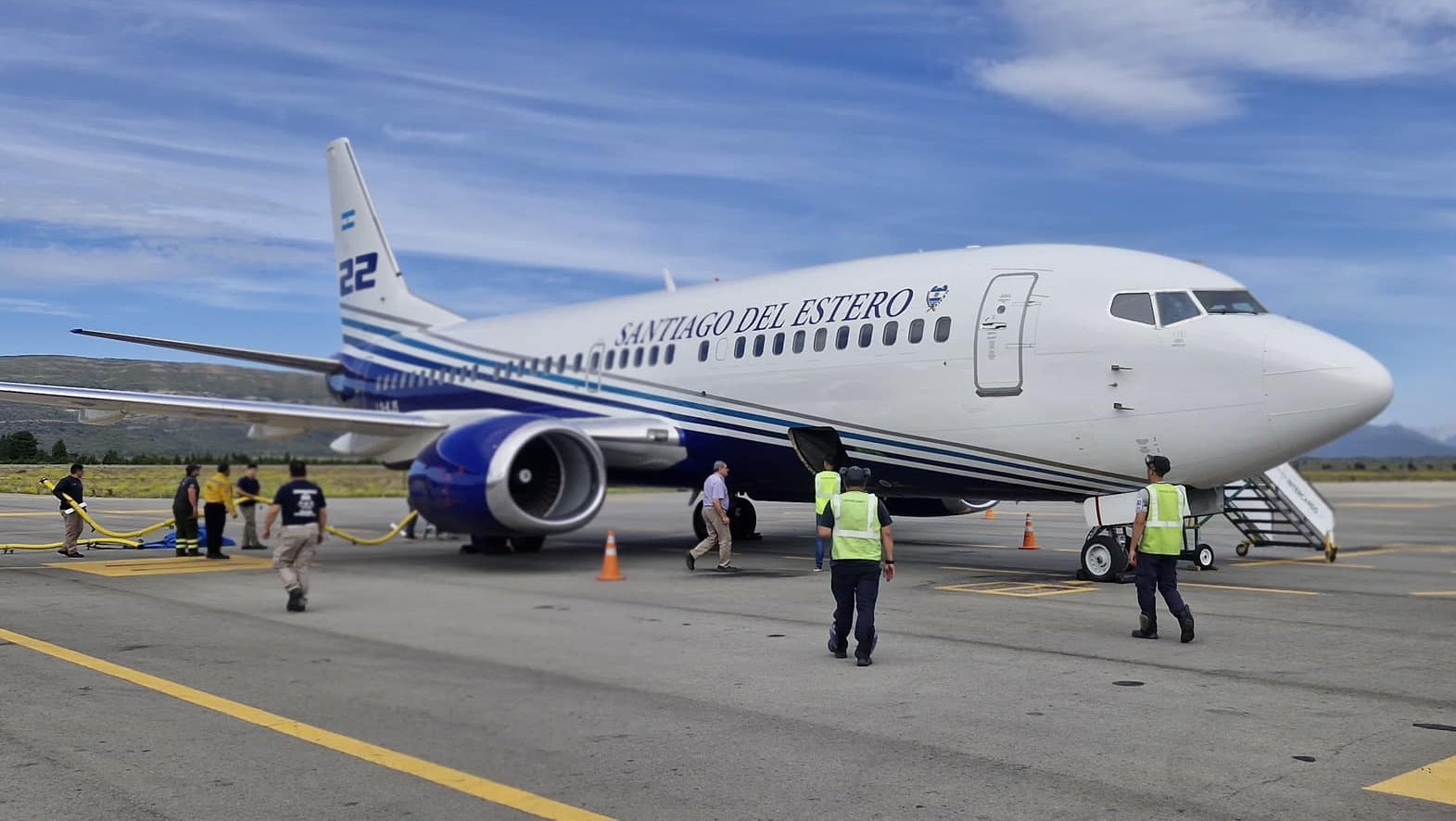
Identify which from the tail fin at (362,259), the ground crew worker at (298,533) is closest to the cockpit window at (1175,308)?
the ground crew worker at (298,533)

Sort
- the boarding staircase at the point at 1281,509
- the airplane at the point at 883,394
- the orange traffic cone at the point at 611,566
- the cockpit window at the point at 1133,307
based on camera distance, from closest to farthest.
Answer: the airplane at the point at 883,394
the cockpit window at the point at 1133,307
the orange traffic cone at the point at 611,566
the boarding staircase at the point at 1281,509

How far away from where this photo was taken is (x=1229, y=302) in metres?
13.0

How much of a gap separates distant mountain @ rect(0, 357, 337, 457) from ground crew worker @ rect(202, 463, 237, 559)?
66.7 inches

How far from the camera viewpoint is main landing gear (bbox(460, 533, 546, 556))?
17.9m

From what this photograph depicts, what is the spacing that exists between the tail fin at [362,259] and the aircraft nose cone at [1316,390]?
1655 centimetres

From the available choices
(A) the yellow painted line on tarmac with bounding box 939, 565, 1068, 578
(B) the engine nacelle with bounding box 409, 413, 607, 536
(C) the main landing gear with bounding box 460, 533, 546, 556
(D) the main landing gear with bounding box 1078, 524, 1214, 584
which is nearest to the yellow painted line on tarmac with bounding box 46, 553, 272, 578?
(B) the engine nacelle with bounding box 409, 413, 607, 536

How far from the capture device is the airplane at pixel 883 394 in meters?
12.5

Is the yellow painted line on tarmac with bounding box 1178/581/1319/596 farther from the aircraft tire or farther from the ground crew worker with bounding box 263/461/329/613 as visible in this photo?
the ground crew worker with bounding box 263/461/329/613

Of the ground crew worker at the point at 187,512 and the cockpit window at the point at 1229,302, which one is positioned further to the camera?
the ground crew worker at the point at 187,512

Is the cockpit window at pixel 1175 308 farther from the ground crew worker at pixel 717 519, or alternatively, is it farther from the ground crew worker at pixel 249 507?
the ground crew worker at pixel 249 507

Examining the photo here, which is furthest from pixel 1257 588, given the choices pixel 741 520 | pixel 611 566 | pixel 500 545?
pixel 500 545

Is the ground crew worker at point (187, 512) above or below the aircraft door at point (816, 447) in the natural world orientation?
below

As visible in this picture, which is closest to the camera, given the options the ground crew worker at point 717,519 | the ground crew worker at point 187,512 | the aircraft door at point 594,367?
the ground crew worker at point 717,519

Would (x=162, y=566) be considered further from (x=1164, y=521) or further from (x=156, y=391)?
(x=1164, y=521)
